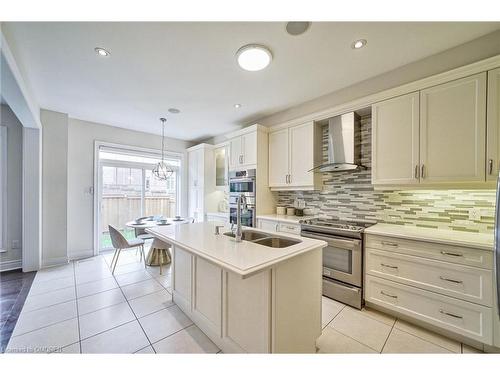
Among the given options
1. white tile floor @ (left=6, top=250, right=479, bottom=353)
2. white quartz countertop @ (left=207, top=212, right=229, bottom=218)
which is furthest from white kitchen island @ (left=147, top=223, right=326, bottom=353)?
white quartz countertop @ (left=207, top=212, right=229, bottom=218)

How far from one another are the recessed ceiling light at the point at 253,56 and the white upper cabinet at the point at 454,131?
62.6 inches

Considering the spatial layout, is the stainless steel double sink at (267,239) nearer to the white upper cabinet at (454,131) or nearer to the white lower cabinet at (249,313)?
the white lower cabinet at (249,313)

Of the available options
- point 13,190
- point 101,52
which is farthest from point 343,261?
point 13,190

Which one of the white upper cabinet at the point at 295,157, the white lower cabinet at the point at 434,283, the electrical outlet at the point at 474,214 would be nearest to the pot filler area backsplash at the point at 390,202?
the electrical outlet at the point at 474,214

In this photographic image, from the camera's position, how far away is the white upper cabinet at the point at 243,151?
11.0 ft

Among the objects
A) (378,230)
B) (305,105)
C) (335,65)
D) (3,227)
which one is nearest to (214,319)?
(378,230)

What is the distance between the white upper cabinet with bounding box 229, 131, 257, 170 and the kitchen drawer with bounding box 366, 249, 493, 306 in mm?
2147

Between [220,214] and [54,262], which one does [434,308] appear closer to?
[220,214]

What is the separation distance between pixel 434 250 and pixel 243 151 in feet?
9.07

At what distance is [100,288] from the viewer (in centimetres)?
254

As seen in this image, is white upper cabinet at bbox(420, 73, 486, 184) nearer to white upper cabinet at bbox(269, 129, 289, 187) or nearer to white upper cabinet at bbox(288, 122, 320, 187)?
white upper cabinet at bbox(288, 122, 320, 187)

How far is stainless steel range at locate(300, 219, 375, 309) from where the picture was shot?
2109 mm

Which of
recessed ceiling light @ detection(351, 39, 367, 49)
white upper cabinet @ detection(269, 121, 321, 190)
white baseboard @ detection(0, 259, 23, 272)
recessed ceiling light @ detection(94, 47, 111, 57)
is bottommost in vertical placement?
white baseboard @ detection(0, 259, 23, 272)
